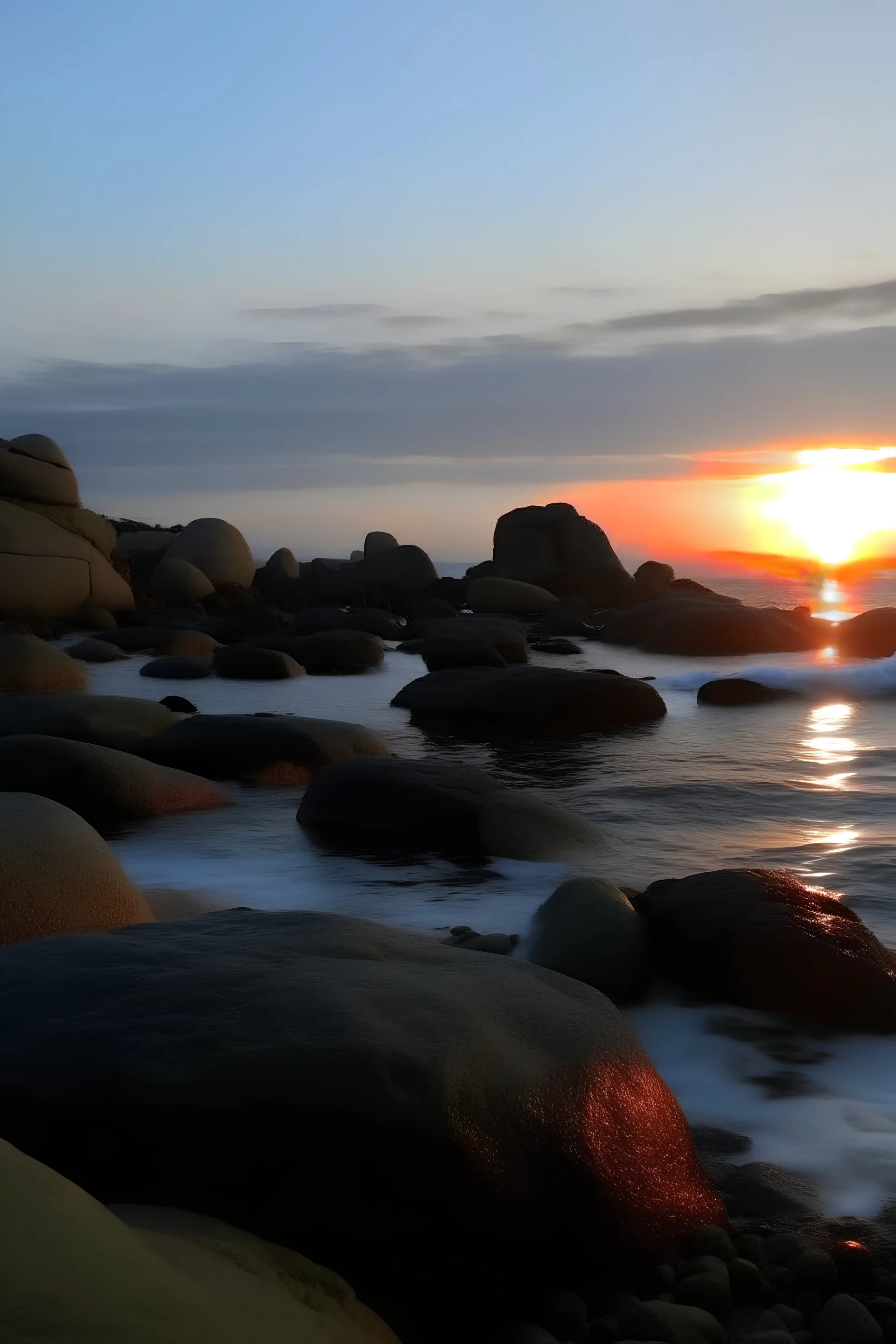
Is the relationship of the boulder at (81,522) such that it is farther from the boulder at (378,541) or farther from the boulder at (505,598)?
the boulder at (378,541)

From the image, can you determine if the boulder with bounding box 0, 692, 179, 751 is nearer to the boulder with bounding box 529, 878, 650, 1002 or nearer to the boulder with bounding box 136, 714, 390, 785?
the boulder with bounding box 136, 714, 390, 785

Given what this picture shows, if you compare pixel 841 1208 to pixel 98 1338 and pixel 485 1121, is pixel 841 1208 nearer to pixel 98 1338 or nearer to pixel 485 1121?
pixel 485 1121

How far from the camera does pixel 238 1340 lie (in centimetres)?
165

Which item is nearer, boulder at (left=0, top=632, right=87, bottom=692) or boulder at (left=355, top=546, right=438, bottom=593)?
boulder at (left=0, top=632, right=87, bottom=692)

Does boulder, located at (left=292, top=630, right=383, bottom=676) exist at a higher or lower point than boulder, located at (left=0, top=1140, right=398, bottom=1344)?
lower

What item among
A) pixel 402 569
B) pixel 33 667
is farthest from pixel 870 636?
pixel 402 569

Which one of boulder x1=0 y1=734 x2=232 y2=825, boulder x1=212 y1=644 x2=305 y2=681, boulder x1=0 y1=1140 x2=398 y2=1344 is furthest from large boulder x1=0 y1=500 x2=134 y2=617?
boulder x1=0 y1=1140 x2=398 y2=1344

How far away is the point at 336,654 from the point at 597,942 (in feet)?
41.9

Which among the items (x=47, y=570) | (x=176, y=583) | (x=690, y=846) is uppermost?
(x=47, y=570)

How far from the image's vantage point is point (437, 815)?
6613 millimetres

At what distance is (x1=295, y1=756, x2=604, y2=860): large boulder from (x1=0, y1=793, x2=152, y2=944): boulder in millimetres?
2334

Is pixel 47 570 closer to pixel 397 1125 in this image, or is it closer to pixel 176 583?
pixel 176 583

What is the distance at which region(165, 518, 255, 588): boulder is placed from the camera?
3122cm

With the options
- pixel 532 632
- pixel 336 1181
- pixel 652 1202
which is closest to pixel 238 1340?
pixel 336 1181
